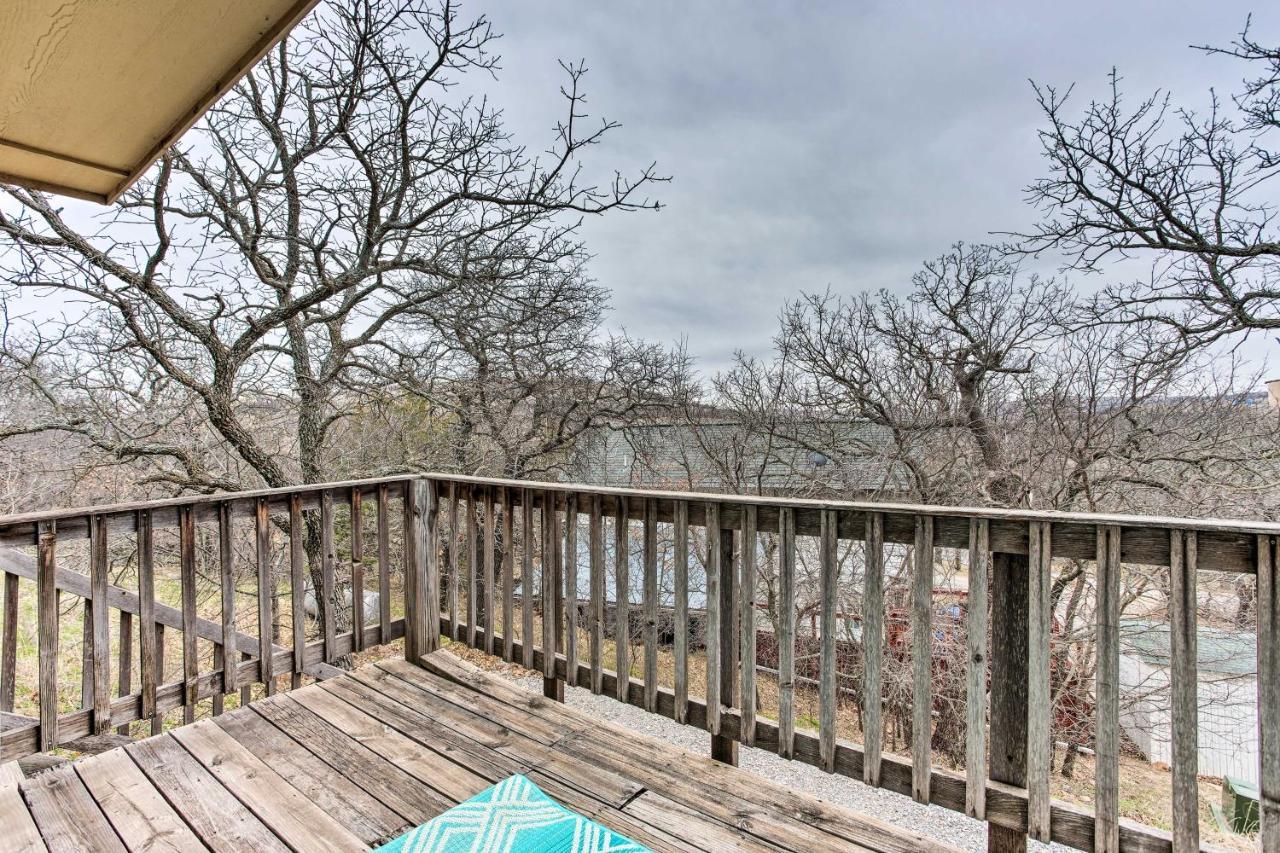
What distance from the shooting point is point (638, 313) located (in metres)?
8.51

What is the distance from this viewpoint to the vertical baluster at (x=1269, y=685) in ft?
4.51

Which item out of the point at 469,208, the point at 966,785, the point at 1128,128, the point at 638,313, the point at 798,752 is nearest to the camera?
the point at 966,785

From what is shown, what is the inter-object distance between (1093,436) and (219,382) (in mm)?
8404

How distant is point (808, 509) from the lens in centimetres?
201

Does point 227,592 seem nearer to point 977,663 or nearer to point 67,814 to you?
point 67,814

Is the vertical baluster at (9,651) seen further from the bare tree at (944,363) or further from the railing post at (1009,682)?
the bare tree at (944,363)

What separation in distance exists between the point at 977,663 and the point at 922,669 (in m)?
0.16

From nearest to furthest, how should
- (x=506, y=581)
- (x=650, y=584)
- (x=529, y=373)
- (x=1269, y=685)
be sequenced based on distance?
(x=1269, y=685), (x=650, y=584), (x=506, y=581), (x=529, y=373)

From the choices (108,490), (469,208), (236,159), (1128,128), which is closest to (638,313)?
(469,208)

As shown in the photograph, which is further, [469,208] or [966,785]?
[469,208]

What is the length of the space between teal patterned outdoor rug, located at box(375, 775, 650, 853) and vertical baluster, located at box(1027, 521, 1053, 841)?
1.14m

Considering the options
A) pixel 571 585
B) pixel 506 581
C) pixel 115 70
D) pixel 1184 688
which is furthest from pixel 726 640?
pixel 115 70

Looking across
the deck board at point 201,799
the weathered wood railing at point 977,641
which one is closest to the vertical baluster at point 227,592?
the deck board at point 201,799

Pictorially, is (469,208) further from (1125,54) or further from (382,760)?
(1125,54)
